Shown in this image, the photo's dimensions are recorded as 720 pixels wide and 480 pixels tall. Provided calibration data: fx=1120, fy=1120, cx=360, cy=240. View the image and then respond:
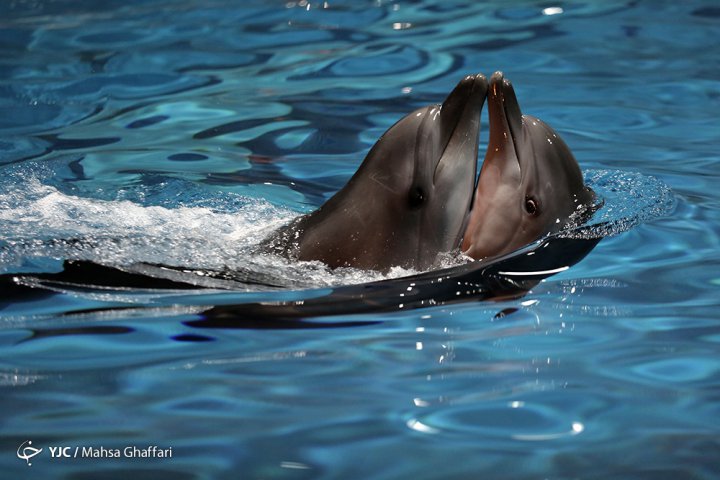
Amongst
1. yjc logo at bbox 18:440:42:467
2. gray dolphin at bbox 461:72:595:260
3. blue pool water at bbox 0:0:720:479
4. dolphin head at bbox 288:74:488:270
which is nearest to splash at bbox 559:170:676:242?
blue pool water at bbox 0:0:720:479

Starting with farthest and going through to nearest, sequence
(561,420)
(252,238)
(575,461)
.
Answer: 1. (252,238)
2. (561,420)
3. (575,461)

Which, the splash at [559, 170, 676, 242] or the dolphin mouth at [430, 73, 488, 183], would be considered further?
the splash at [559, 170, 676, 242]

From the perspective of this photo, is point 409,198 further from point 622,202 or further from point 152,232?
point 622,202

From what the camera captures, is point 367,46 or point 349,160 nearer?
Answer: point 349,160

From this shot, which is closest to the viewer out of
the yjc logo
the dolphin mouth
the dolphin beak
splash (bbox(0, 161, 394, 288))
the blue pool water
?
the yjc logo

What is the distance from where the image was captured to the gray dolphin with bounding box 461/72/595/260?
5.32 meters

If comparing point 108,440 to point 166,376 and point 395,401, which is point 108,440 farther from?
point 395,401

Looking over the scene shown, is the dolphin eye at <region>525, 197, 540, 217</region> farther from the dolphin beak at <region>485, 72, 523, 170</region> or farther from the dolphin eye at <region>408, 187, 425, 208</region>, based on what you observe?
the dolphin eye at <region>408, 187, 425, 208</region>

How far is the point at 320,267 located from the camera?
5.08 metres

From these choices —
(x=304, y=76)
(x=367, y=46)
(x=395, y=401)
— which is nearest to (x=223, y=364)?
(x=395, y=401)

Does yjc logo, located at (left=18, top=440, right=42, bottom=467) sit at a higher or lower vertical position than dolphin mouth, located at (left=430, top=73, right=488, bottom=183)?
lower

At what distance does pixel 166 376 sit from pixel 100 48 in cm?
766

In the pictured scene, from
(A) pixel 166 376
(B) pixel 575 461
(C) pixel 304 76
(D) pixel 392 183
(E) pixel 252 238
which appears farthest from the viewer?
(C) pixel 304 76

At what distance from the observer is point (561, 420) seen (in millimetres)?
3469
